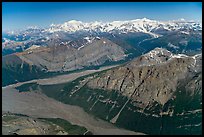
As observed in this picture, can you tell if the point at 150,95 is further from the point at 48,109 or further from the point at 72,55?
the point at 72,55

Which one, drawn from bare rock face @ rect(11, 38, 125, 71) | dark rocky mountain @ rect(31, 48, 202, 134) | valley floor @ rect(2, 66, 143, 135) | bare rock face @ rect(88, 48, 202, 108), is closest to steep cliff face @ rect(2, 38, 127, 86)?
bare rock face @ rect(11, 38, 125, 71)

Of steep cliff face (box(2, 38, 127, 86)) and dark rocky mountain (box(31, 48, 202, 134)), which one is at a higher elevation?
dark rocky mountain (box(31, 48, 202, 134))

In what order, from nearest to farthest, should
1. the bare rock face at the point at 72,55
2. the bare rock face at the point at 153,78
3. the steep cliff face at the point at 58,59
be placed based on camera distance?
the bare rock face at the point at 153,78 < the steep cliff face at the point at 58,59 < the bare rock face at the point at 72,55

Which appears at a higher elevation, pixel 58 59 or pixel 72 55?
pixel 72 55

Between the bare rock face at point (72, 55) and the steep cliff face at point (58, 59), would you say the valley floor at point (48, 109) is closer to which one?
the steep cliff face at point (58, 59)

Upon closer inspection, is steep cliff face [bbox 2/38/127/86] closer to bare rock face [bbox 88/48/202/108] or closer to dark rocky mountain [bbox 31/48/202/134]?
dark rocky mountain [bbox 31/48/202/134]

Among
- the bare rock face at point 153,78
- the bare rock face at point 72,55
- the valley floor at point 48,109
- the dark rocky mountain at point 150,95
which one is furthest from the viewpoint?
the bare rock face at point 72,55

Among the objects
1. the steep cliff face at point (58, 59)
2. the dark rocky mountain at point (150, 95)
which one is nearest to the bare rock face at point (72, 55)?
the steep cliff face at point (58, 59)

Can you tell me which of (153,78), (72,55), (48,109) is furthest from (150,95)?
(72,55)

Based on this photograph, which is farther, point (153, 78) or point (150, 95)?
point (153, 78)

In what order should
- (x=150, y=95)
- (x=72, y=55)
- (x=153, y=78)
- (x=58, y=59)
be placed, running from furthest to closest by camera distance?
(x=72, y=55), (x=58, y=59), (x=153, y=78), (x=150, y=95)
